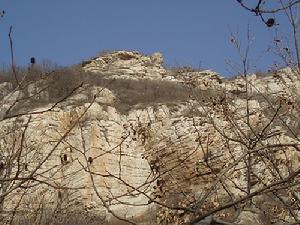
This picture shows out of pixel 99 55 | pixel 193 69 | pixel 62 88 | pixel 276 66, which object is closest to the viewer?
pixel 276 66

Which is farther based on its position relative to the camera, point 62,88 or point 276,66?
point 62,88

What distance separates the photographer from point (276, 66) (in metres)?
5.18

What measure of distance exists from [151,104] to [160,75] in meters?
13.5

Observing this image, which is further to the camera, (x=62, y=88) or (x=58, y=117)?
(x=62, y=88)

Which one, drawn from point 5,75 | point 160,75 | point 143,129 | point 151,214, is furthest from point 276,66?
point 160,75

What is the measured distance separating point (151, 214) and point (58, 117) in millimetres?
5997

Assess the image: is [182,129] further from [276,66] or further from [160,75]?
[160,75]

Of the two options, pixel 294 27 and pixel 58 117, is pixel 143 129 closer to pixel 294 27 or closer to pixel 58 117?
pixel 294 27

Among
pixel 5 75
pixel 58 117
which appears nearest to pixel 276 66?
pixel 58 117

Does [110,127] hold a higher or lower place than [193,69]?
higher

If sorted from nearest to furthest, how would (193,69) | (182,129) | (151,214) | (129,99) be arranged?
(193,69) < (151,214) < (182,129) < (129,99)

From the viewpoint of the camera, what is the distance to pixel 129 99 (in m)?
25.9

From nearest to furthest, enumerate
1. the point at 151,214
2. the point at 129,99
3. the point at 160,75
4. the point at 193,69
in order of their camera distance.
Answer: the point at 193,69, the point at 151,214, the point at 129,99, the point at 160,75

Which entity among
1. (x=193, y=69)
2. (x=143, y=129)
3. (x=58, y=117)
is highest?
(x=58, y=117)
